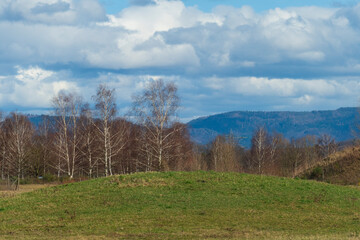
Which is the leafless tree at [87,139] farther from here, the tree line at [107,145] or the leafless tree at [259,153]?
the leafless tree at [259,153]

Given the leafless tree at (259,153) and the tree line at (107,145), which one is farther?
the leafless tree at (259,153)

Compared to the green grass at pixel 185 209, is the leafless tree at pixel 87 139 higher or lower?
higher

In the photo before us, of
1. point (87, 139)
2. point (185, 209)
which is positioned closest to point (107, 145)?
point (87, 139)

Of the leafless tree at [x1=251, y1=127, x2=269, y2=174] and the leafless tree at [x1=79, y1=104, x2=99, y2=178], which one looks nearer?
the leafless tree at [x1=79, y1=104, x2=99, y2=178]

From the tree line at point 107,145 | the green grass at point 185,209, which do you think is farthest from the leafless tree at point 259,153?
the green grass at point 185,209

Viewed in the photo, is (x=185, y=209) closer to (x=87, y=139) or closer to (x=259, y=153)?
(x=87, y=139)

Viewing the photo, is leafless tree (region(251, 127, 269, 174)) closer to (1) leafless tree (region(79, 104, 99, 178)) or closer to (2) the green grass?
(1) leafless tree (region(79, 104, 99, 178))

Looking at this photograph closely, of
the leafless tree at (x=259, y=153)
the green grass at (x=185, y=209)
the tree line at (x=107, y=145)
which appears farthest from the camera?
the leafless tree at (x=259, y=153)

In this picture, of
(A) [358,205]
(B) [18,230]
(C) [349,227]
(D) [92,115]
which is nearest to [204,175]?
(A) [358,205]

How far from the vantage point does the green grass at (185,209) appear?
23.1 metres

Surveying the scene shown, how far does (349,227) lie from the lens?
24953 millimetres

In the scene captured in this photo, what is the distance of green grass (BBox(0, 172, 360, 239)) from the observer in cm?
2308

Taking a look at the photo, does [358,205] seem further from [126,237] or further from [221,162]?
[221,162]

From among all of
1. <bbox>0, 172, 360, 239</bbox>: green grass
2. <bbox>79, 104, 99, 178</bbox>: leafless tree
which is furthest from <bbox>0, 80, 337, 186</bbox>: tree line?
<bbox>0, 172, 360, 239</bbox>: green grass
